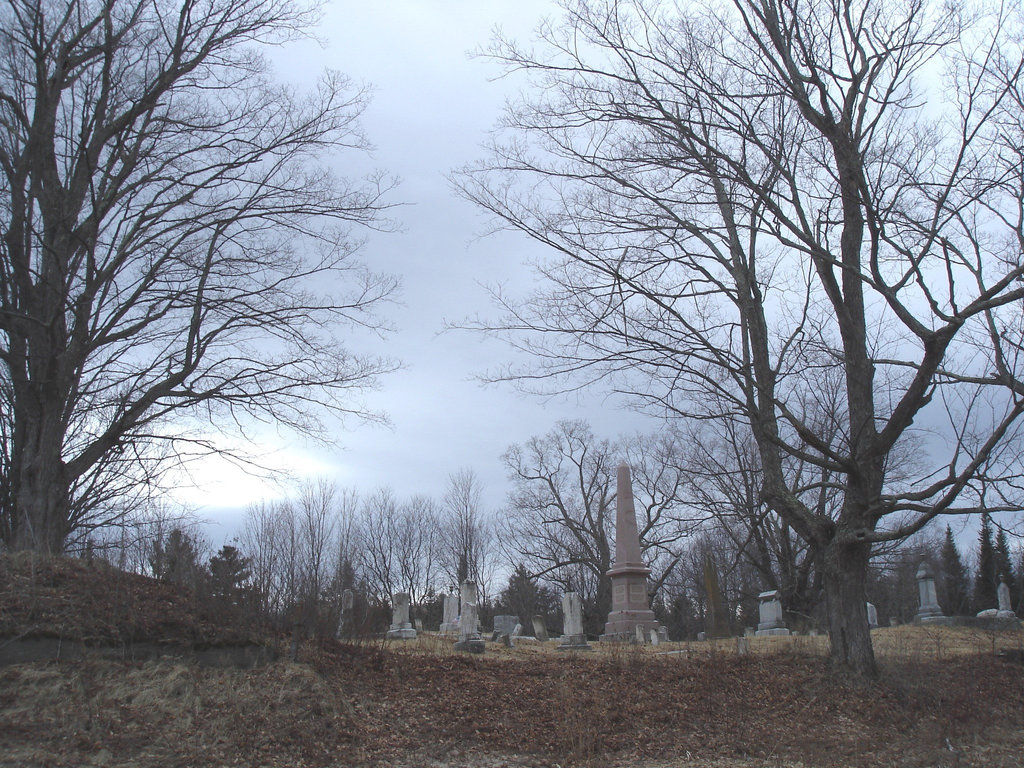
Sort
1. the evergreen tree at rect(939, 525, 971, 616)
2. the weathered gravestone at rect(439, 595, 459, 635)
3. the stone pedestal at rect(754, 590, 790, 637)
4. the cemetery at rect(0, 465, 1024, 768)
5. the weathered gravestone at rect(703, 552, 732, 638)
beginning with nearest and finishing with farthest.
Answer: the cemetery at rect(0, 465, 1024, 768) < the weathered gravestone at rect(439, 595, 459, 635) < the weathered gravestone at rect(703, 552, 732, 638) < the stone pedestal at rect(754, 590, 790, 637) < the evergreen tree at rect(939, 525, 971, 616)

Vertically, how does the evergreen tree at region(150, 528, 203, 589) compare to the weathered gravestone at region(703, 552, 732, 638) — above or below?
above

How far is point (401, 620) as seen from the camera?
16.7 m

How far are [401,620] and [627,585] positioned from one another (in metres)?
7.01

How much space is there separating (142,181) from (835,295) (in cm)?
1022

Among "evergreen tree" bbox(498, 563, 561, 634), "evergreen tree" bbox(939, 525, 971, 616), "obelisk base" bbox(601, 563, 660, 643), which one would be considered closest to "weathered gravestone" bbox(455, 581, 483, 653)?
"obelisk base" bbox(601, 563, 660, 643)

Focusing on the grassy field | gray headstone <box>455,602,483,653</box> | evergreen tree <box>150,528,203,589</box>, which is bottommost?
the grassy field

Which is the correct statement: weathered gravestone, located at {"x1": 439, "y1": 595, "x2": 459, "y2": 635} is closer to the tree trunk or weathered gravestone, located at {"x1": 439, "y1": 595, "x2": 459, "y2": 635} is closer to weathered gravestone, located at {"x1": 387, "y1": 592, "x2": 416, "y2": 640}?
weathered gravestone, located at {"x1": 387, "y1": 592, "x2": 416, "y2": 640}

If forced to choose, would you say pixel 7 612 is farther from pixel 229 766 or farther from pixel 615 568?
A: pixel 615 568

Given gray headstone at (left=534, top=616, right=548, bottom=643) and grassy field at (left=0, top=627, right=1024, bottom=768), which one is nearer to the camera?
grassy field at (left=0, top=627, right=1024, bottom=768)

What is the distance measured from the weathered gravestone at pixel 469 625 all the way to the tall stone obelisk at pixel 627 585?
6.37 metres

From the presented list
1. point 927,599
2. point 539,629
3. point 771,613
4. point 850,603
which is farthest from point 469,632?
point 927,599

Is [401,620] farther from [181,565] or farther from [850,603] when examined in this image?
[850,603]

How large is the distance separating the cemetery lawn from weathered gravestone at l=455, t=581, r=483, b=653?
48.6 inches

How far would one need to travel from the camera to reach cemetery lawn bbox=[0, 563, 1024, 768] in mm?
7195
